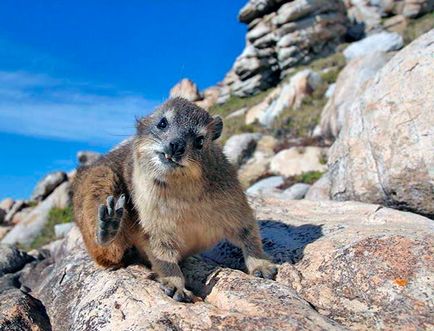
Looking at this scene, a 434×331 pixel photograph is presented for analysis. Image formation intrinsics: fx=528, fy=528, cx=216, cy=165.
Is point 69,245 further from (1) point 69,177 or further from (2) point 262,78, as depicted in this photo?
(2) point 262,78

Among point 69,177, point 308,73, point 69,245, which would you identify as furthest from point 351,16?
point 69,245

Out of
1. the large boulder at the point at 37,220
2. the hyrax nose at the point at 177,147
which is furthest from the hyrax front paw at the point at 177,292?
the large boulder at the point at 37,220

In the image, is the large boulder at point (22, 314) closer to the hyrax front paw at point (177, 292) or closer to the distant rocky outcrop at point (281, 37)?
the hyrax front paw at point (177, 292)

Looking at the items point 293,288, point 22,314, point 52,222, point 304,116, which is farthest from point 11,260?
point 304,116

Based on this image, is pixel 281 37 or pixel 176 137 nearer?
pixel 176 137

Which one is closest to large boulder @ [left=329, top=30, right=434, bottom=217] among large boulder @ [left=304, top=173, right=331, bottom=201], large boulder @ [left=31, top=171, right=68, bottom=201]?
large boulder @ [left=304, top=173, right=331, bottom=201]

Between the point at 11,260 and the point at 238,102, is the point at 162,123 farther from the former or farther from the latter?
the point at 238,102
